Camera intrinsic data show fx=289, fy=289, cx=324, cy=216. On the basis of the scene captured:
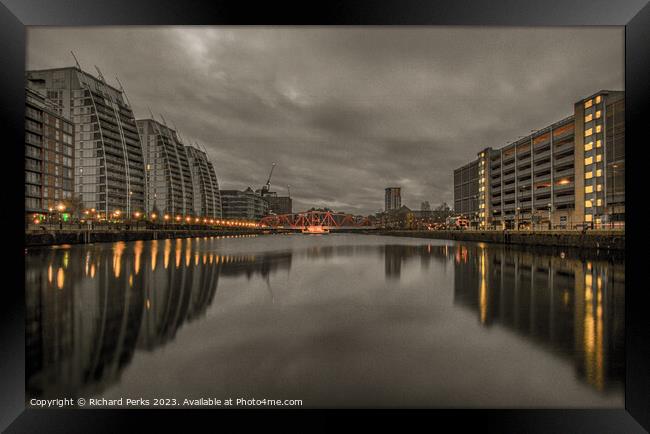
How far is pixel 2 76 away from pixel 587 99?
284 ft

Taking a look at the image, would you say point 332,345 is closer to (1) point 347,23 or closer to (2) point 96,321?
(1) point 347,23

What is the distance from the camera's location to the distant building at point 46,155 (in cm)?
6291

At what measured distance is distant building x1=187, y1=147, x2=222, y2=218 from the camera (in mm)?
154125

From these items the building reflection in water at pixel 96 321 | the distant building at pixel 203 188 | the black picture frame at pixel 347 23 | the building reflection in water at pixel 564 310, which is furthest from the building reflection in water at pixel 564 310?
the distant building at pixel 203 188

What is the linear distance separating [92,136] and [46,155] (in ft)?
61.9

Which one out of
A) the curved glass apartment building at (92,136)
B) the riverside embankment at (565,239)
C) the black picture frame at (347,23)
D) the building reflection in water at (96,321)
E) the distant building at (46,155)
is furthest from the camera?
the curved glass apartment building at (92,136)

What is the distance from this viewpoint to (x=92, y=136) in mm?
90438

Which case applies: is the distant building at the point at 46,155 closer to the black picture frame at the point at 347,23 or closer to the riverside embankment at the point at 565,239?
the black picture frame at the point at 347,23

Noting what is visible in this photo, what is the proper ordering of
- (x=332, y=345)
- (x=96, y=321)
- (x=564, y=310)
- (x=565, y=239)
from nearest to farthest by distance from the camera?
(x=332, y=345) → (x=96, y=321) → (x=564, y=310) → (x=565, y=239)

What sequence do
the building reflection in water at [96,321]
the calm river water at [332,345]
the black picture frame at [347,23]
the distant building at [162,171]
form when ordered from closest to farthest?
the black picture frame at [347,23] → the calm river water at [332,345] → the building reflection in water at [96,321] → the distant building at [162,171]

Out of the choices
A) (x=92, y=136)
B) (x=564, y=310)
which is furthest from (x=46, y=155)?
(x=564, y=310)

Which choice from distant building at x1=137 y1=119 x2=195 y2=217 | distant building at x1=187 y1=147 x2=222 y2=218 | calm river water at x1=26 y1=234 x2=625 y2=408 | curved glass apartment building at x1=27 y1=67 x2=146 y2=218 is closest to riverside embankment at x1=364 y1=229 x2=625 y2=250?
calm river water at x1=26 y1=234 x2=625 y2=408

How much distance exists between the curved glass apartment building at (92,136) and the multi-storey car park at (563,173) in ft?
376

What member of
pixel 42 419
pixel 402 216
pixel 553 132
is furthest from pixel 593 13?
pixel 402 216
